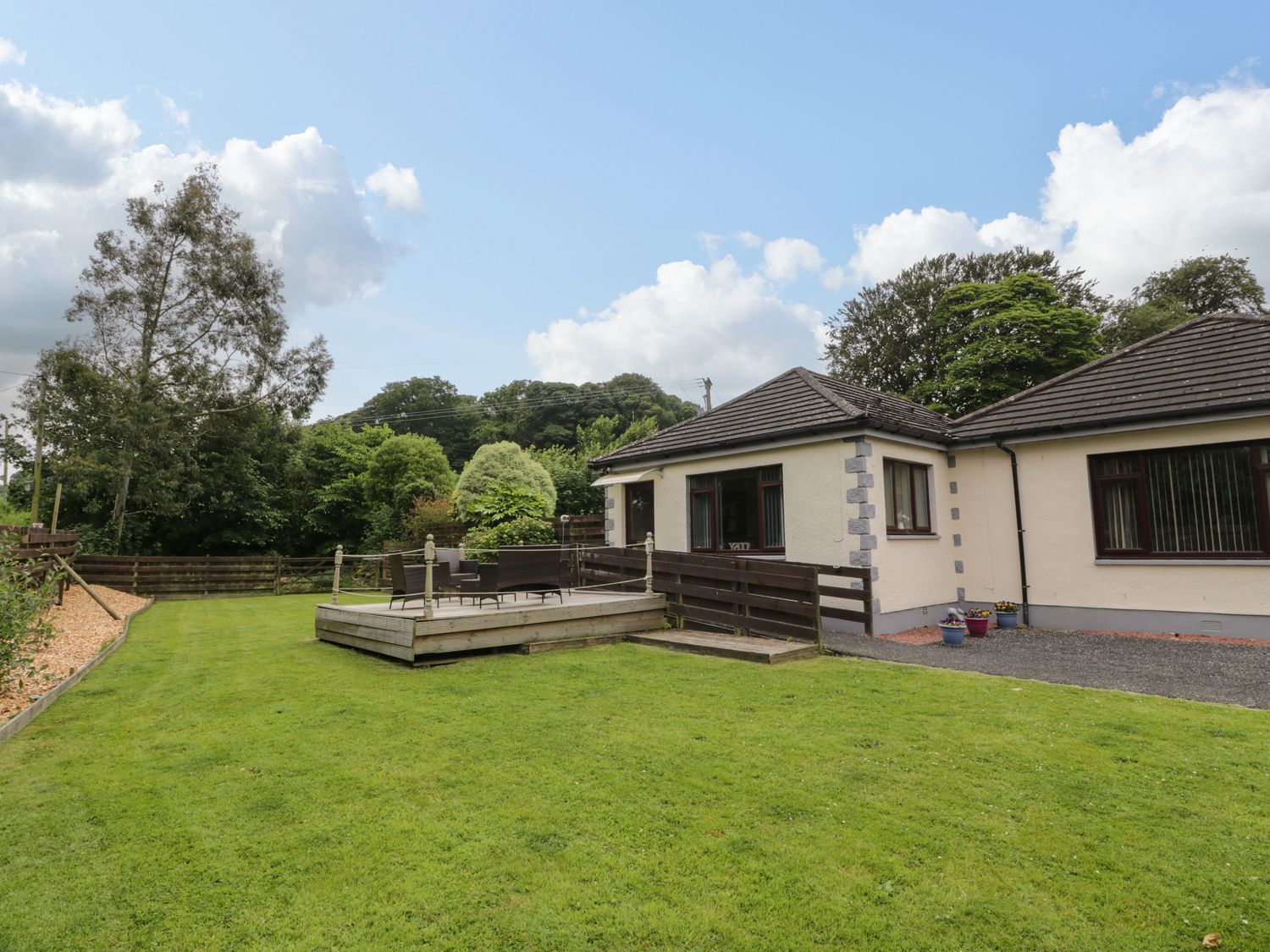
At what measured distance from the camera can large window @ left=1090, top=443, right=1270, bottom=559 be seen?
9023mm

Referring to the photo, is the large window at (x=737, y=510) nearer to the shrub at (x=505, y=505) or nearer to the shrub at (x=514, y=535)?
the shrub at (x=514, y=535)

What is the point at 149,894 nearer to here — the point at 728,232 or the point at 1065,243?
the point at 728,232

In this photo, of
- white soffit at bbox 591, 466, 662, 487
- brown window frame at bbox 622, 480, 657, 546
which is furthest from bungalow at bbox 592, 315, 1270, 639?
brown window frame at bbox 622, 480, 657, 546

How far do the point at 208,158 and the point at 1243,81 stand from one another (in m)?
31.0

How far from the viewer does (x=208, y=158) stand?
79.6 feet

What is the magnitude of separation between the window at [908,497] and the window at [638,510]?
5113mm

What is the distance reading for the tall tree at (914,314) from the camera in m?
31.1

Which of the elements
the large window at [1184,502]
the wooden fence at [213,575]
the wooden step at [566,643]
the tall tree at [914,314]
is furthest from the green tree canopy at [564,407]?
the large window at [1184,502]

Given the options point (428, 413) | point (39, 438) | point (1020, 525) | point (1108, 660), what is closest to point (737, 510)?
point (1020, 525)

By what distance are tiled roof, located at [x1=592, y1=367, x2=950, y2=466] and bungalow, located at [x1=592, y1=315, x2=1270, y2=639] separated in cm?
6

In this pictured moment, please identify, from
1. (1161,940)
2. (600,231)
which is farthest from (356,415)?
(1161,940)

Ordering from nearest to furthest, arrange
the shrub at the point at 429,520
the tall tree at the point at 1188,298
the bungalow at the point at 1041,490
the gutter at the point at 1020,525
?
the bungalow at the point at 1041,490 < the gutter at the point at 1020,525 < the shrub at the point at 429,520 < the tall tree at the point at 1188,298

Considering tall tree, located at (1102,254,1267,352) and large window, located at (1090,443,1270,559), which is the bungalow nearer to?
large window, located at (1090,443,1270,559)

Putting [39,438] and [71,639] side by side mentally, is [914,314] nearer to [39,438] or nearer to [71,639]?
[71,639]
